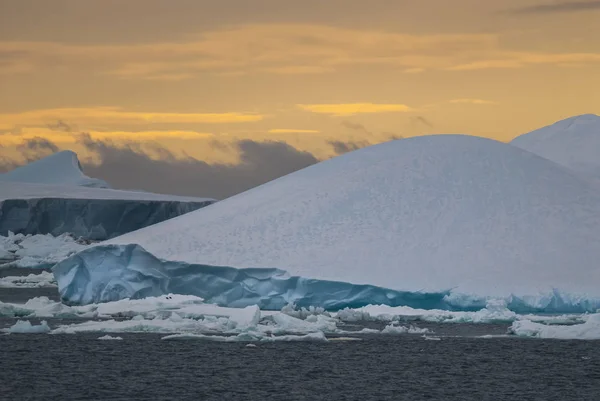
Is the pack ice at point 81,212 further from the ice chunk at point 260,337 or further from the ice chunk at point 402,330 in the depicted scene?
the ice chunk at point 260,337

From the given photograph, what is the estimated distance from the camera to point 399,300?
31.8 m

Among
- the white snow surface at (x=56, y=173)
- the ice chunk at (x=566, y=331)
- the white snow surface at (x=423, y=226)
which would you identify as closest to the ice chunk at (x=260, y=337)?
the white snow surface at (x=423, y=226)

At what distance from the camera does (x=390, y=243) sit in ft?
112

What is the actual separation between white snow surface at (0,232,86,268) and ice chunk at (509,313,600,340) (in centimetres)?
3693

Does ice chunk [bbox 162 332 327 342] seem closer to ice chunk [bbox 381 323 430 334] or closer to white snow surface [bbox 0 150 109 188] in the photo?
ice chunk [bbox 381 323 430 334]

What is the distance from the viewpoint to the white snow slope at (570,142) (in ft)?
169

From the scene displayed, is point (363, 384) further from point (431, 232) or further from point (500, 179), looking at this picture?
point (500, 179)

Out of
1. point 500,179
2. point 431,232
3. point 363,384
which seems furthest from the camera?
point 500,179

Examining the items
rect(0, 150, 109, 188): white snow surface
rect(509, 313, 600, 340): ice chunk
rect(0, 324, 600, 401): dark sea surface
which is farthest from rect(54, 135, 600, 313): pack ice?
rect(0, 150, 109, 188): white snow surface

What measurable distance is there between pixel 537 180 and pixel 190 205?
35.2 m

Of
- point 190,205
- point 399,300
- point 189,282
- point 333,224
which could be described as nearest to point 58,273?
point 189,282

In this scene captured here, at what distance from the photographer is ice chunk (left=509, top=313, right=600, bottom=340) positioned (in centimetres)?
2730

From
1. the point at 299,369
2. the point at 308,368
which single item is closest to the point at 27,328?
the point at 299,369

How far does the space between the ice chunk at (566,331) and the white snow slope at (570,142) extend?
21577 mm
